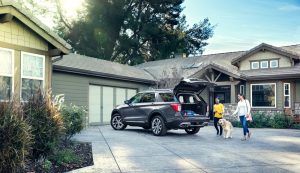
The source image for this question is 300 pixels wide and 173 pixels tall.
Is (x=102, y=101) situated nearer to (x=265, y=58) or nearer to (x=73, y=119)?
(x=73, y=119)

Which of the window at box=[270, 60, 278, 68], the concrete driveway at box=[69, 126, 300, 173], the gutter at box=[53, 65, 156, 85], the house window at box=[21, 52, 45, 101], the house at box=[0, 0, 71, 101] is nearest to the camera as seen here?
the concrete driveway at box=[69, 126, 300, 173]

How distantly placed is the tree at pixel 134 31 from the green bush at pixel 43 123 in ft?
101

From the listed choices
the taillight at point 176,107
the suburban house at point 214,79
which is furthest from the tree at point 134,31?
the taillight at point 176,107

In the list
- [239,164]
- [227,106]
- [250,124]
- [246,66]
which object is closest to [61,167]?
[239,164]

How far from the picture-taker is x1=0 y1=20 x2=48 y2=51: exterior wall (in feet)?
36.5

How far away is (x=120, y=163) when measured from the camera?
27.0 feet

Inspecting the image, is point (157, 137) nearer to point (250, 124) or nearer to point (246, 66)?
point (250, 124)

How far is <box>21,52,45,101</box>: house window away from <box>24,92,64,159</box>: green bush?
11.9 feet

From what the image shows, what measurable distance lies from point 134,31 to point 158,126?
2796 centimetres

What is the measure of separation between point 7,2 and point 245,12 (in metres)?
7.24

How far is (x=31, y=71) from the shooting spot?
12172 millimetres

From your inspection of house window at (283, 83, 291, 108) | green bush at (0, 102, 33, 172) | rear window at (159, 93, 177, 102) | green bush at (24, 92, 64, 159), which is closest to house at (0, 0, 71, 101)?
green bush at (24, 92, 64, 159)

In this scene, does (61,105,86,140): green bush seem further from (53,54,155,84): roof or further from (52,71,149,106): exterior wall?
(52,71,149,106): exterior wall

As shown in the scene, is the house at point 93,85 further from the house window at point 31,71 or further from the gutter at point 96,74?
the house window at point 31,71
